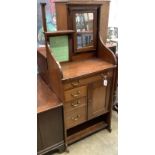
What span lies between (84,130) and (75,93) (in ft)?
2.12

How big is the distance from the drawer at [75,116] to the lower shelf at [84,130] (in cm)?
23

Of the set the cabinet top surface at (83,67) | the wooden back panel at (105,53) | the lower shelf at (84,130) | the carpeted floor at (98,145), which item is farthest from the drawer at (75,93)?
the carpeted floor at (98,145)

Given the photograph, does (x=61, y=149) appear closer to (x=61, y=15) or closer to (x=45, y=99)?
(x=45, y=99)

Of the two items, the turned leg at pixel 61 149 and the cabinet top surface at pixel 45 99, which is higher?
the cabinet top surface at pixel 45 99

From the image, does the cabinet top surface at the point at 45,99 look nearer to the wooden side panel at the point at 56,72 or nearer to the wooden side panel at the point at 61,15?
the wooden side panel at the point at 56,72

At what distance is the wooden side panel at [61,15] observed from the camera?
1.56 meters

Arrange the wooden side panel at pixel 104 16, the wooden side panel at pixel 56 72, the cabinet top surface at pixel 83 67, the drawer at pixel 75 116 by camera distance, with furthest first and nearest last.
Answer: the wooden side panel at pixel 104 16
the drawer at pixel 75 116
the cabinet top surface at pixel 83 67
the wooden side panel at pixel 56 72

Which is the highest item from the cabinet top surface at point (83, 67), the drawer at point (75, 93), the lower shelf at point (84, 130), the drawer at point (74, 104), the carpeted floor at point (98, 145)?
the cabinet top surface at point (83, 67)

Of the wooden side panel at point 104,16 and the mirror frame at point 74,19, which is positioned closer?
the mirror frame at point 74,19

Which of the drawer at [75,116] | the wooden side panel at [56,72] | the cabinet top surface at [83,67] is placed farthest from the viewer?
the drawer at [75,116]
